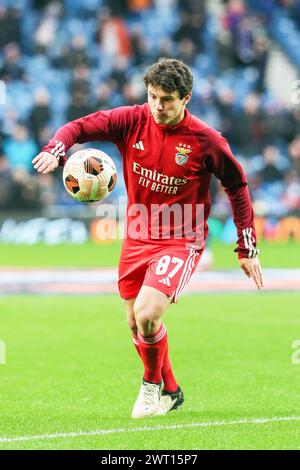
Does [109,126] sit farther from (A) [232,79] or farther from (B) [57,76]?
(A) [232,79]

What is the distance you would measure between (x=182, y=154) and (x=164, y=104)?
1.47 feet

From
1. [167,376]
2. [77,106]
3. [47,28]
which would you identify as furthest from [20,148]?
[167,376]

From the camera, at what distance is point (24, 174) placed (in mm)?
21344

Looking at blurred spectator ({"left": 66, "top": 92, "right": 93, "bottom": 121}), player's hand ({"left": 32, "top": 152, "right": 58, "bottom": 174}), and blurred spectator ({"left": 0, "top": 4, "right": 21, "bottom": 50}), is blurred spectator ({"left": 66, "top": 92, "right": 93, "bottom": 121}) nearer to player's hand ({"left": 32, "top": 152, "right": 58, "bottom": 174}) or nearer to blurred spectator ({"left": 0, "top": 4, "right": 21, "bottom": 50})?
blurred spectator ({"left": 0, "top": 4, "right": 21, "bottom": 50})

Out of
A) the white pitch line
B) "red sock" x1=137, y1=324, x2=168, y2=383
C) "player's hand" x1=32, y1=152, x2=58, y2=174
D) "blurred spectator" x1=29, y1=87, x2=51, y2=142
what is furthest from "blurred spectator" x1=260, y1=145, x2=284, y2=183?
"player's hand" x1=32, y1=152, x2=58, y2=174

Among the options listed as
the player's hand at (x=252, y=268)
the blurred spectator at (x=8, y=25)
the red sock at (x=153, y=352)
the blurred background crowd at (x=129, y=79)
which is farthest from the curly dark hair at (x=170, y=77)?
the blurred spectator at (x=8, y=25)

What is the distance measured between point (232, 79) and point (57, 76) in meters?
4.69

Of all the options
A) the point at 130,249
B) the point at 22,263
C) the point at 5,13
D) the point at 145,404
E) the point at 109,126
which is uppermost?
the point at 5,13

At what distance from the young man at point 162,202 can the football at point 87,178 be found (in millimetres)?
137

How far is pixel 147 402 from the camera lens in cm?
700

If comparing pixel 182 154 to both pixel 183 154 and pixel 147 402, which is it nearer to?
pixel 183 154

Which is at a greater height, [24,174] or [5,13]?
[5,13]

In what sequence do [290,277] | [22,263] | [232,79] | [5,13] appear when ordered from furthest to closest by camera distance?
[232,79], [5,13], [22,263], [290,277]

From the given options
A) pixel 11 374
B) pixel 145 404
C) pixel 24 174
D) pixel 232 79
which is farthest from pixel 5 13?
pixel 145 404
